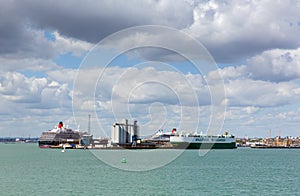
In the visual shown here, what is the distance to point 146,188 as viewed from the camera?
6844 centimetres

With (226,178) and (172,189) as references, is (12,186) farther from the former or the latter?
(226,178)

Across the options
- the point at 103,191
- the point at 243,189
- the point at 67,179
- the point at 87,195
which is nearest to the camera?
the point at 87,195

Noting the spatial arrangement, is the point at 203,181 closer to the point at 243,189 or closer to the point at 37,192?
the point at 243,189

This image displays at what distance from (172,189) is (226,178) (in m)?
21.4

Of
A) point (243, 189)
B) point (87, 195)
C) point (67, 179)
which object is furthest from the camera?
point (67, 179)

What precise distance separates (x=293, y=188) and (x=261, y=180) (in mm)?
11332

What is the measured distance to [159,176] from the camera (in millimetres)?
86312

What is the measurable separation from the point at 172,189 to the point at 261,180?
23.0 meters

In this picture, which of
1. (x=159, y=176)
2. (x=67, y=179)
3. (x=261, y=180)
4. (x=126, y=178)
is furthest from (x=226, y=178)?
Answer: (x=67, y=179)

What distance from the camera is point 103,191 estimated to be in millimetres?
64812

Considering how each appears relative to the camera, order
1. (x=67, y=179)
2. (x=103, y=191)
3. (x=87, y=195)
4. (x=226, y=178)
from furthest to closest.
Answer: (x=226, y=178)
(x=67, y=179)
(x=103, y=191)
(x=87, y=195)

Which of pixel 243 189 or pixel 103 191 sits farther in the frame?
pixel 243 189

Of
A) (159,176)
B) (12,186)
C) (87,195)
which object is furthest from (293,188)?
(12,186)

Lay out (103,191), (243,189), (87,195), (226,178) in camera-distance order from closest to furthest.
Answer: (87,195) < (103,191) < (243,189) < (226,178)
